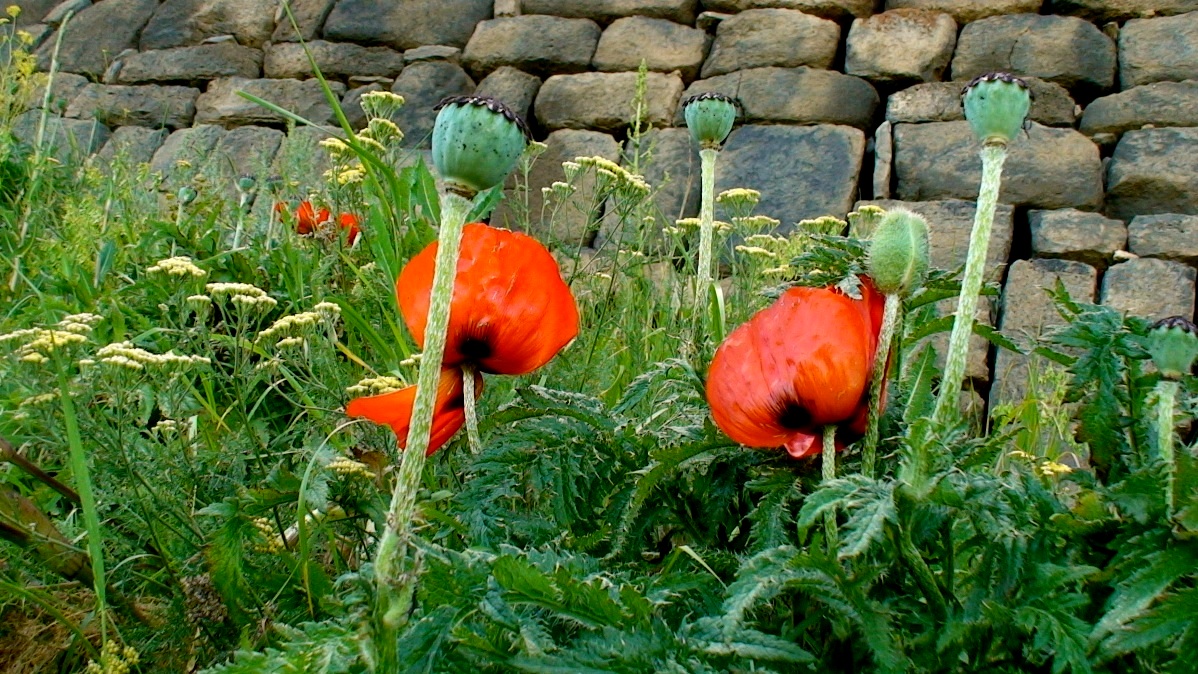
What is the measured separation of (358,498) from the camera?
4.46 feet

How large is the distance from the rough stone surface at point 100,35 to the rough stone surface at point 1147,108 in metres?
5.71

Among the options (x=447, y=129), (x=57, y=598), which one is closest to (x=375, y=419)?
(x=447, y=129)

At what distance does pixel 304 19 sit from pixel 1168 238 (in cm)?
480

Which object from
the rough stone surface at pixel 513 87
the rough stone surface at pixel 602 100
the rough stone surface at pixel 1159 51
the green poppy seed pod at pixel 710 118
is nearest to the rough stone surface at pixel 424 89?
the rough stone surface at pixel 513 87

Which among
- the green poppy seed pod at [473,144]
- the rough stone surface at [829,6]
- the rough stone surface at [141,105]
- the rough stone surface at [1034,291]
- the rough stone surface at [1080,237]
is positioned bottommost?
the rough stone surface at [1034,291]

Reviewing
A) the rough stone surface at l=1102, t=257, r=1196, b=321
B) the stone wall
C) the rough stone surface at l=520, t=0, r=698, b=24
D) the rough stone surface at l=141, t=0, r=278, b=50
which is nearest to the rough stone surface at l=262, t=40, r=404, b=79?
the stone wall

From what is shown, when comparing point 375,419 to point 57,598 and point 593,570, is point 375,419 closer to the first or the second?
point 593,570

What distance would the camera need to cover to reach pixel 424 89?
5805mm

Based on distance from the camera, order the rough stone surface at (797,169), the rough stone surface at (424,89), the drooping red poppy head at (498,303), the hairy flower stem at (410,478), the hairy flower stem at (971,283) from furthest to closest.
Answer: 1. the rough stone surface at (424,89)
2. the rough stone surface at (797,169)
3. the drooping red poppy head at (498,303)
4. the hairy flower stem at (971,283)
5. the hairy flower stem at (410,478)

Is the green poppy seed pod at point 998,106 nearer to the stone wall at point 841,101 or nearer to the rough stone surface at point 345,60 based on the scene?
the stone wall at point 841,101

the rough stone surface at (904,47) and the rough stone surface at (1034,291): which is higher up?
the rough stone surface at (904,47)

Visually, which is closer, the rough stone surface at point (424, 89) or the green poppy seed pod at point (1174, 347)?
the green poppy seed pod at point (1174, 347)

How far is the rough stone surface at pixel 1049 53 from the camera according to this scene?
15.9ft

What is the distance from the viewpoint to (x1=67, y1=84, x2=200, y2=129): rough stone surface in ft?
21.2
